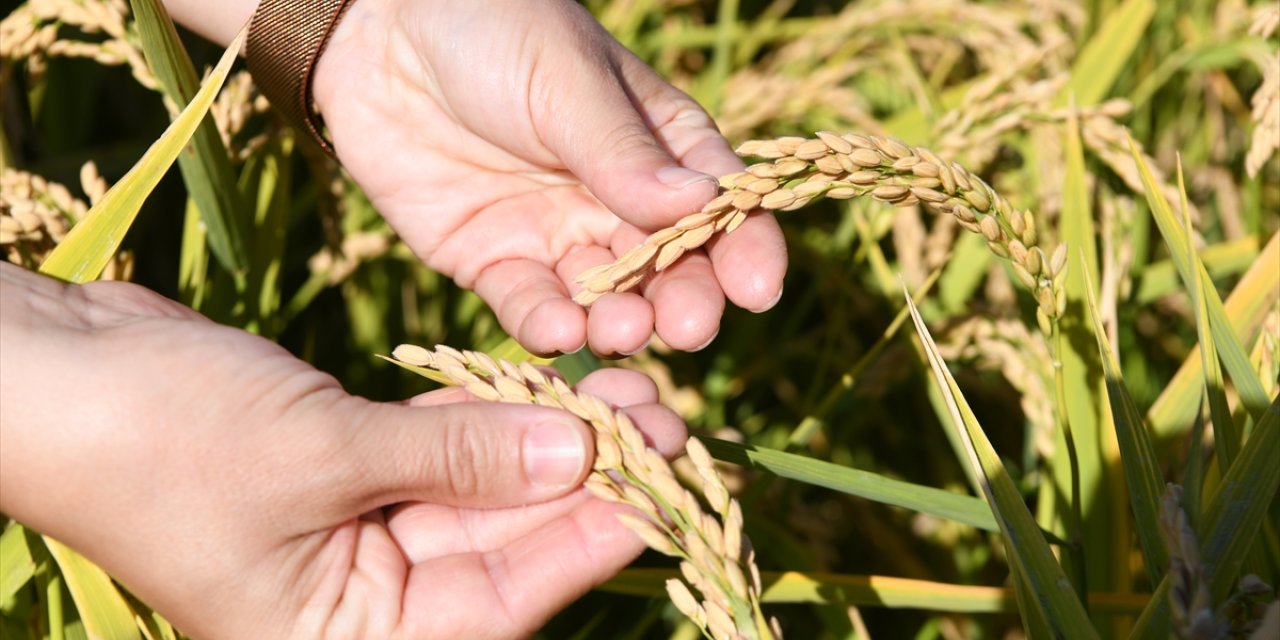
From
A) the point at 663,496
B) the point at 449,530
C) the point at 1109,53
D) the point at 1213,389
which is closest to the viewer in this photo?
the point at 663,496

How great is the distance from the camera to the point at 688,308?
4.46ft

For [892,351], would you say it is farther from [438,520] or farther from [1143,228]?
[438,520]

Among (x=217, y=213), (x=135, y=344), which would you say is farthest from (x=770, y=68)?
(x=135, y=344)

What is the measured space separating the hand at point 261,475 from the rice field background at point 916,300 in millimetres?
187

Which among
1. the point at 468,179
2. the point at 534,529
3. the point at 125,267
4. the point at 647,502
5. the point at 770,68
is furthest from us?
the point at 770,68

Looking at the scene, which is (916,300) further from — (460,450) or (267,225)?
(267,225)

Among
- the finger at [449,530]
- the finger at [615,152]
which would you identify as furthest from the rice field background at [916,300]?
the finger at [449,530]

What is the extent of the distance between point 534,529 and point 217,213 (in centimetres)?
76

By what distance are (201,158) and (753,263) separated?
2.77ft

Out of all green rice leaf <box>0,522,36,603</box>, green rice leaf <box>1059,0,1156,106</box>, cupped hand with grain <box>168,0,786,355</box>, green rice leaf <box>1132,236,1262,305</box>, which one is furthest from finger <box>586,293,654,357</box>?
green rice leaf <box>1059,0,1156,106</box>

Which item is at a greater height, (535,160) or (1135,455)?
(535,160)

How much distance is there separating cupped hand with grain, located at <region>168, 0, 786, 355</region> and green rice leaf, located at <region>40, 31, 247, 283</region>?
39 cm

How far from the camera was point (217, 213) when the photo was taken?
1.64 meters

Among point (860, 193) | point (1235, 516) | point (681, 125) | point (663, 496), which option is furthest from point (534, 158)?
point (1235, 516)
